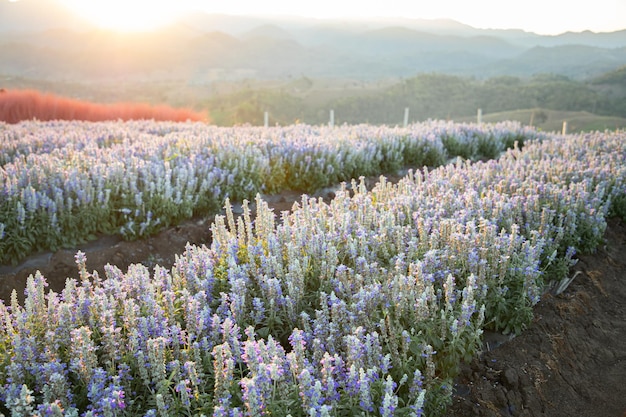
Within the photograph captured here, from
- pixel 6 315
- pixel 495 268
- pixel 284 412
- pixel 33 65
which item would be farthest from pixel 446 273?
pixel 33 65

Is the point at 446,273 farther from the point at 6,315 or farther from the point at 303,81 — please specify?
the point at 303,81

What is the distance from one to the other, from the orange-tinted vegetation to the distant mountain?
6631 cm

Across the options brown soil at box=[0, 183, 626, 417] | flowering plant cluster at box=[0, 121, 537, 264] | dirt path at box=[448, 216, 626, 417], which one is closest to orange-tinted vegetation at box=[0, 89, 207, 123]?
flowering plant cluster at box=[0, 121, 537, 264]

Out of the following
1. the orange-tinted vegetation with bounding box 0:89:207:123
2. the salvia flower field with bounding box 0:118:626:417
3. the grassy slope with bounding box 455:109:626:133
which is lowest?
the grassy slope with bounding box 455:109:626:133

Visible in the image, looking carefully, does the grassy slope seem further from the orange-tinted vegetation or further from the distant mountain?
the distant mountain

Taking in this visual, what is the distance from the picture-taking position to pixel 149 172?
23.7ft

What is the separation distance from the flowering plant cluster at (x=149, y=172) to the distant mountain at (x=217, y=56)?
239 feet

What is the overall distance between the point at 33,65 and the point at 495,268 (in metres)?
97.4

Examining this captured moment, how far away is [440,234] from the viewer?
457cm

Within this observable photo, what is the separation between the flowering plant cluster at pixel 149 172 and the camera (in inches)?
239

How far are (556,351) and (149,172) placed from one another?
17.3 ft

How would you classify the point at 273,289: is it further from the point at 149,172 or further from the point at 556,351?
the point at 149,172

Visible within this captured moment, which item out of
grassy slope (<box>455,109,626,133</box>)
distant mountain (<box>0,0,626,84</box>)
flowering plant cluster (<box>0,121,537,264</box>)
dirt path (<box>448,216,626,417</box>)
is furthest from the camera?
distant mountain (<box>0,0,626,84</box>)

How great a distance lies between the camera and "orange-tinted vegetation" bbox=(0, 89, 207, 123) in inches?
637
